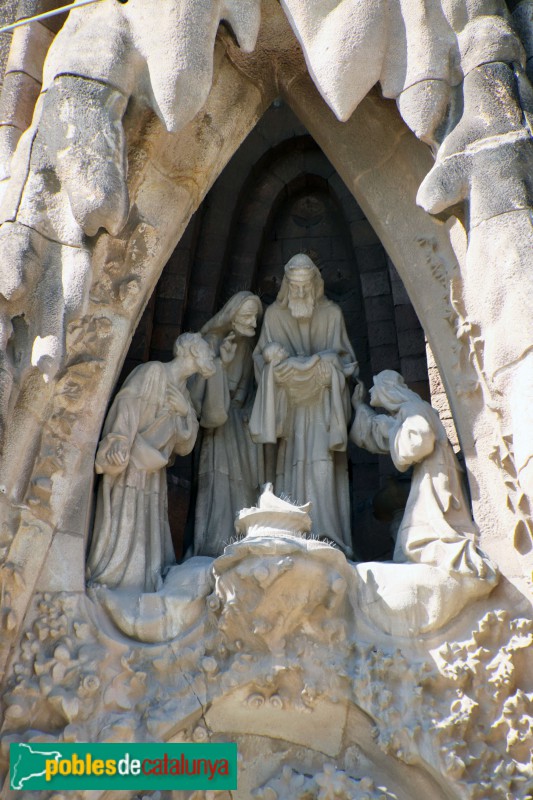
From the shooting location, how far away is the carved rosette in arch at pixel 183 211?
5188 mm

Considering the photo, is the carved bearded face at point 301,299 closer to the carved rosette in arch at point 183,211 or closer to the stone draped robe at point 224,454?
the stone draped robe at point 224,454

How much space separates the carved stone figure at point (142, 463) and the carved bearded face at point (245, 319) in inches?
14.5

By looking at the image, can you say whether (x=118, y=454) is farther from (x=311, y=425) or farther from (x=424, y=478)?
(x=424, y=478)

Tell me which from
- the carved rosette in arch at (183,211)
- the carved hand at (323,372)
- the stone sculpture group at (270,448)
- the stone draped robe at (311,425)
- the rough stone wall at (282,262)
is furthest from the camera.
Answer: the rough stone wall at (282,262)

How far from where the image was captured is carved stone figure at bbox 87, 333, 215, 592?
18.0ft

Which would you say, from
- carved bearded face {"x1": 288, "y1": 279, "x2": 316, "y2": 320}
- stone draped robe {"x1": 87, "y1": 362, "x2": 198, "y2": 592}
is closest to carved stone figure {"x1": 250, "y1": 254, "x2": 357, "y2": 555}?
carved bearded face {"x1": 288, "y1": 279, "x2": 316, "y2": 320}

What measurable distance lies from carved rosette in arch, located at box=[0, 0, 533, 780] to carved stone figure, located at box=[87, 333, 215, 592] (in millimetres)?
163

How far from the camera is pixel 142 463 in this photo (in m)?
5.68

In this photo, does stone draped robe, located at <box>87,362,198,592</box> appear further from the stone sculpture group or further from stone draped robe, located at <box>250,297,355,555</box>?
stone draped robe, located at <box>250,297,355,555</box>

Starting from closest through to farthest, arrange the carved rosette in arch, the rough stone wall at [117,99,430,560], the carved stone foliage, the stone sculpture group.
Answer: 1. the carved stone foliage
2. the carved rosette in arch
3. the stone sculpture group
4. the rough stone wall at [117,99,430,560]

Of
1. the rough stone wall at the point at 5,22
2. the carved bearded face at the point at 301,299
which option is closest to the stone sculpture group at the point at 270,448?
the carved bearded face at the point at 301,299

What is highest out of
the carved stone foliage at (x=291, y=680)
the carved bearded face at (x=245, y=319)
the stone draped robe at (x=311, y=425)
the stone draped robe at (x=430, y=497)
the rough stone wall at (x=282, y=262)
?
the rough stone wall at (x=282, y=262)

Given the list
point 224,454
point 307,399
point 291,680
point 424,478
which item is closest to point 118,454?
point 224,454

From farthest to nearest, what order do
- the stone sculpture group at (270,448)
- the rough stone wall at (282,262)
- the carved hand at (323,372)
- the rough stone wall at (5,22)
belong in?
the rough stone wall at (282,262) → the rough stone wall at (5,22) → the carved hand at (323,372) → the stone sculpture group at (270,448)
